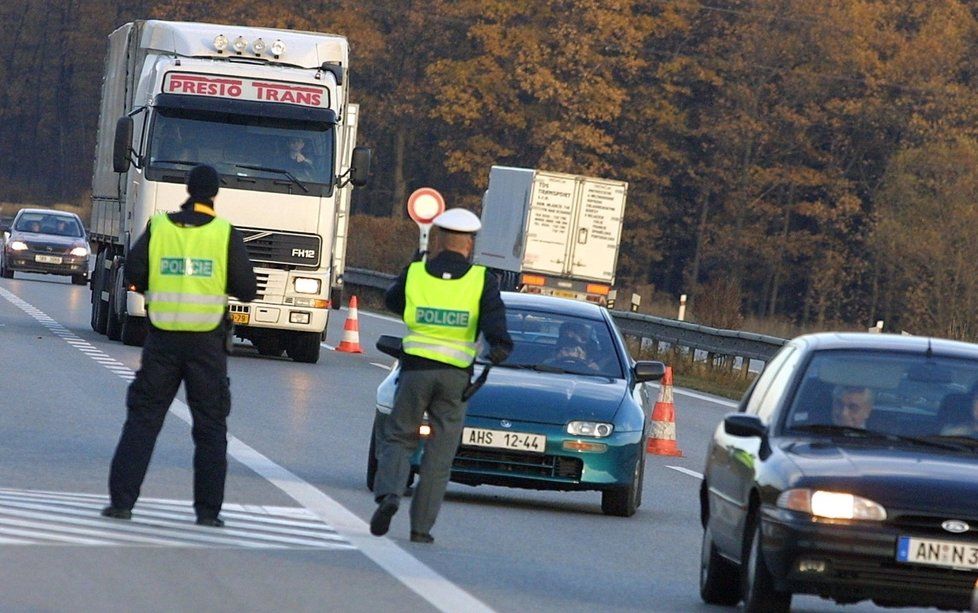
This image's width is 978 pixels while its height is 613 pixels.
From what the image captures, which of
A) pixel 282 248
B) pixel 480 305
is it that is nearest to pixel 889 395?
pixel 480 305

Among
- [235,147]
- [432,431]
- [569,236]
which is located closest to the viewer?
[432,431]

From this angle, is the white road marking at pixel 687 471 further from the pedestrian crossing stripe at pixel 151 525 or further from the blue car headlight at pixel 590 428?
the pedestrian crossing stripe at pixel 151 525

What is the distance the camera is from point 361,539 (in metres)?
10.8

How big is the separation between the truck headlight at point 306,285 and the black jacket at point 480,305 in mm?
14952

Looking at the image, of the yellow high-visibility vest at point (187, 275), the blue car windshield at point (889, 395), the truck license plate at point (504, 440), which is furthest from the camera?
the truck license plate at point (504, 440)

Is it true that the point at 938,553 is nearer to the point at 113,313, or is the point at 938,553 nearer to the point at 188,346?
the point at 188,346

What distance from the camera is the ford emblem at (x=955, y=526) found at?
834 centimetres

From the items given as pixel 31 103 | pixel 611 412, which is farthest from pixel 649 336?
pixel 31 103

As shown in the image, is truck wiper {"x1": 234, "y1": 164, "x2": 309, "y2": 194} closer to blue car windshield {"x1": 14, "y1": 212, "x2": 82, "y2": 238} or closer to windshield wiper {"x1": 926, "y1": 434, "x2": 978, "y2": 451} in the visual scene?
windshield wiper {"x1": 926, "y1": 434, "x2": 978, "y2": 451}

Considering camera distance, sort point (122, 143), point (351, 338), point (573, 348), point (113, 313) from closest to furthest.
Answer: point (573, 348)
point (122, 143)
point (113, 313)
point (351, 338)

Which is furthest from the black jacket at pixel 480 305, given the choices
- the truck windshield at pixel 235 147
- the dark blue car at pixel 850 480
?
the truck windshield at pixel 235 147

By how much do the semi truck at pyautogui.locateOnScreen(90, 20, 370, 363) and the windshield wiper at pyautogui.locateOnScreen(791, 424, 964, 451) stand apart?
1535 centimetres

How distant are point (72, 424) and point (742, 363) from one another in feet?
54.7

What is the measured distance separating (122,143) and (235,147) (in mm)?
1370
